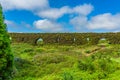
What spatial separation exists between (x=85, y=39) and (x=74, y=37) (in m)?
2.16

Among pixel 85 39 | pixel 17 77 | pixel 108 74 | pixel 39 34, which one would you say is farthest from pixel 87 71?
pixel 39 34

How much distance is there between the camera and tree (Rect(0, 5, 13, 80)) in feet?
64.2

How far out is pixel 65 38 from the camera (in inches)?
2532

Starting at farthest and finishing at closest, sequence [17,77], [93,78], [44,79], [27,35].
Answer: [27,35], [17,77], [44,79], [93,78]

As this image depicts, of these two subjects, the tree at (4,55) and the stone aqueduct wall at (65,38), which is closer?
the tree at (4,55)

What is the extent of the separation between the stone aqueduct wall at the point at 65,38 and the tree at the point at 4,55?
42246 mm

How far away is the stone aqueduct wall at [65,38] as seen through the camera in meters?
61.6

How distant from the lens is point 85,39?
6291 cm

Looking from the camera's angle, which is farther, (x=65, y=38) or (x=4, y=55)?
(x=65, y=38)

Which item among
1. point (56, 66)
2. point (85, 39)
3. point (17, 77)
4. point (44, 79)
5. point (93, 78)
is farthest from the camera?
point (85, 39)

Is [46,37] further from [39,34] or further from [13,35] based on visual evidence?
[13,35]

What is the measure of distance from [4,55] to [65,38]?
4490cm

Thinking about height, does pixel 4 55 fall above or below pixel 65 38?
above

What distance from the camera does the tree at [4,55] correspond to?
19562 mm
